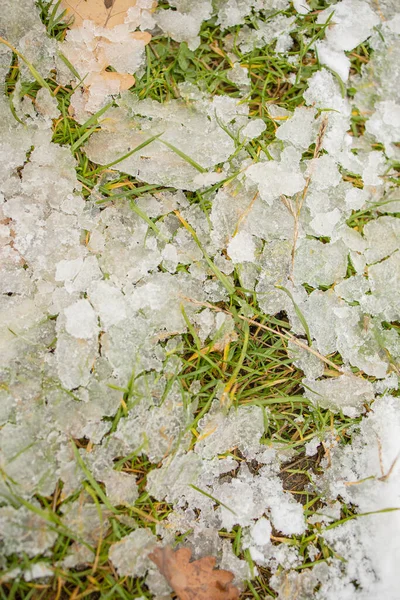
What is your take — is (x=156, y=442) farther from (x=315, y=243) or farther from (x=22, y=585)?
(x=315, y=243)

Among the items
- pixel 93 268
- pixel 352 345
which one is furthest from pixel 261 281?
pixel 93 268

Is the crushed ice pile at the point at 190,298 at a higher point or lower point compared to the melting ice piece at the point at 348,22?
lower

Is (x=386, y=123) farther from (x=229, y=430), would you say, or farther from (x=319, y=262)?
(x=229, y=430)

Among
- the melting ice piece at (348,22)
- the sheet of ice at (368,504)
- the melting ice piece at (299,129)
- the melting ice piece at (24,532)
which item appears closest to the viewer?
the melting ice piece at (24,532)

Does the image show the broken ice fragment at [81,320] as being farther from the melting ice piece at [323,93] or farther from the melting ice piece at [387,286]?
the melting ice piece at [323,93]

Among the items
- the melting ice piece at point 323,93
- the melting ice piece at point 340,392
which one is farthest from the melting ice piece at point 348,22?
the melting ice piece at point 340,392

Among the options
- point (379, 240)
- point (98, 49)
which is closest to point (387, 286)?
point (379, 240)

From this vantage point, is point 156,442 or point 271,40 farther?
point 271,40
